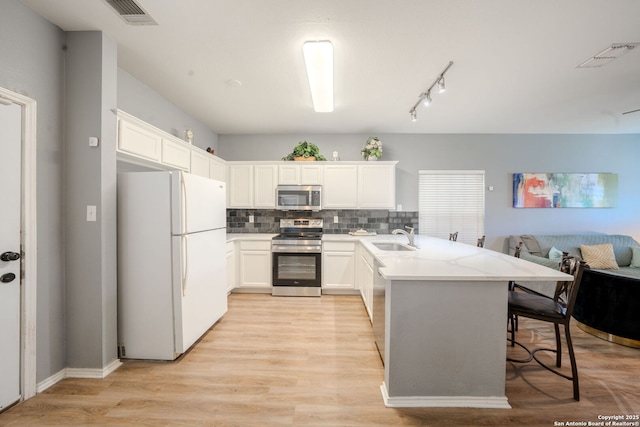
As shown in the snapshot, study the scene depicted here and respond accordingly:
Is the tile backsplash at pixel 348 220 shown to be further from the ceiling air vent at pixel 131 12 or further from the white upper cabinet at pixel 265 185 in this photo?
the ceiling air vent at pixel 131 12

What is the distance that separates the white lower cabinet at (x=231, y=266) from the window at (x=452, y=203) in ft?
10.5

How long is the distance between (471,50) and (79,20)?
3.01m

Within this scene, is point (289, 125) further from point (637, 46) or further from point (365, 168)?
point (637, 46)

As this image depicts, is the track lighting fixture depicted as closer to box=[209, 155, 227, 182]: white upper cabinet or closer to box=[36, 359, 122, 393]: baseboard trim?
box=[209, 155, 227, 182]: white upper cabinet

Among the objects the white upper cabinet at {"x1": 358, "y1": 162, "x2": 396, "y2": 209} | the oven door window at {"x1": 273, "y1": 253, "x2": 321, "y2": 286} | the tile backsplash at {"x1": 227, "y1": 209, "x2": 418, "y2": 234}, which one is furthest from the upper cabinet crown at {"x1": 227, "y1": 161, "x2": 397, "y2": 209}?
the oven door window at {"x1": 273, "y1": 253, "x2": 321, "y2": 286}

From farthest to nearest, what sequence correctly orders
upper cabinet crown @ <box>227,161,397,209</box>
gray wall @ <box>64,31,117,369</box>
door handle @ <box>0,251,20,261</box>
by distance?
upper cabinet crown @ <box>227,161,397,209</box> < gray wall @ <box>64,31,117,369</box> < door handle @ <box>0,251,20,261</box>

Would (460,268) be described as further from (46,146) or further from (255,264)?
(46,146)

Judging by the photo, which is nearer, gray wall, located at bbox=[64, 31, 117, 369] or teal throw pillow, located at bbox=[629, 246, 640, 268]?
gray wall, located at bbox=[64, 31, 117, 369]

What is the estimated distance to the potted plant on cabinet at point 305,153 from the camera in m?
4.32

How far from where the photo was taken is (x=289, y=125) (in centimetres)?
419

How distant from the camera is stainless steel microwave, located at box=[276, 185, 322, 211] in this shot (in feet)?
13.8

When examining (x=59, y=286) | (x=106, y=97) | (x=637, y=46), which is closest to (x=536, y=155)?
(x=637, y=46)

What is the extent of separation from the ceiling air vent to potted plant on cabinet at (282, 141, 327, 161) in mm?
2597

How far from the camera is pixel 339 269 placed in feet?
13.1
